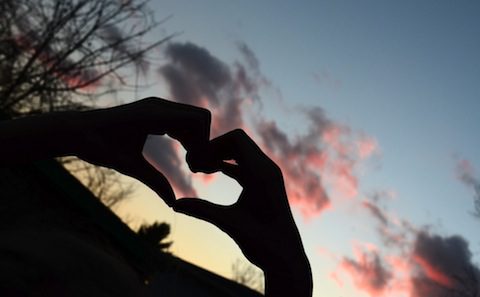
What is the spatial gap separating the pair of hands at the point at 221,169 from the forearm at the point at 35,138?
0.05 feet


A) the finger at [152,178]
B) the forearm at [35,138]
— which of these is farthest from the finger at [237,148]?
the forearm at [35,138]

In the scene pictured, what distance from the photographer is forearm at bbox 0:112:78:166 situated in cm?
60

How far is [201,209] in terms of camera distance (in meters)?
0.71

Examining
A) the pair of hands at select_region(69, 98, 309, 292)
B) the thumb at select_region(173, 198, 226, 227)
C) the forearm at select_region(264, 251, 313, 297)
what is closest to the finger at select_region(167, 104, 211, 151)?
the pair of hands at select_region(69, 98, 309, 292)

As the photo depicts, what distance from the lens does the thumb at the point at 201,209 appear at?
71 cm

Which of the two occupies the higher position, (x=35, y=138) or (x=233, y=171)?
(x=233, y=171)

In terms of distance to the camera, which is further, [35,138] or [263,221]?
[263,221]

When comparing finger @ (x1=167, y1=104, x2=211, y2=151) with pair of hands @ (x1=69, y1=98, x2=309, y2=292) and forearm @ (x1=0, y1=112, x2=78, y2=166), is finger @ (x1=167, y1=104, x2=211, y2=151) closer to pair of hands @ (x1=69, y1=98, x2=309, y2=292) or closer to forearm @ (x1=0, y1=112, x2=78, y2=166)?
pair of hands @ (x1=69, y1=98, x2=309, y2=292)

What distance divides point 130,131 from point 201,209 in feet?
0.50

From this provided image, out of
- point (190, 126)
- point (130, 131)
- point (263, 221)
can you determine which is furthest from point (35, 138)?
point (263, 221)

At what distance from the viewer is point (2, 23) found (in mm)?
10625

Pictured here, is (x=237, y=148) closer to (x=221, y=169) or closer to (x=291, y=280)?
(x=221, y=169)

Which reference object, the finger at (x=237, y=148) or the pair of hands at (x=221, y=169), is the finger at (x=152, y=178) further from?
the finger at (x=237, y=148)

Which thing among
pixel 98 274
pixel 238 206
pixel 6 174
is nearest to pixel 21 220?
pixel 98 274
